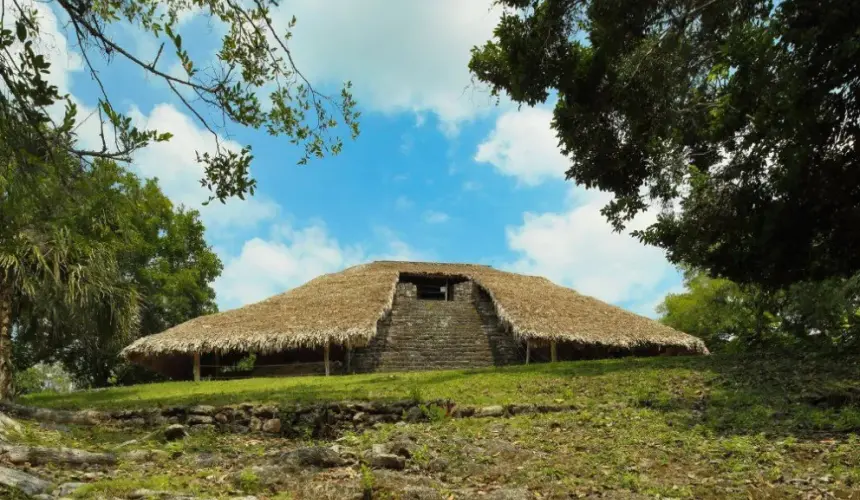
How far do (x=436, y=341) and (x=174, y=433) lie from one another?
11915 mm

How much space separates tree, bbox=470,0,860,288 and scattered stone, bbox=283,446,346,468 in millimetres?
6341

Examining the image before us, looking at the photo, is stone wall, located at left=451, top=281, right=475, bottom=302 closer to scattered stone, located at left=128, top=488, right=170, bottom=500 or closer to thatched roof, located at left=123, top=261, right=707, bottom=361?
thatched roof, located at left=123, top=261, right=707, bottom=361

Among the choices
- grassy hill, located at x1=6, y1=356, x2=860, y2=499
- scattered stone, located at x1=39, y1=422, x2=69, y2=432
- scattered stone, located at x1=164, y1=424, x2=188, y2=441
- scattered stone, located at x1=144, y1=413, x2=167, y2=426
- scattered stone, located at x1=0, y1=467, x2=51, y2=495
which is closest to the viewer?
scattered stone, located at x1=0, y1=467, x2=51, y2=495

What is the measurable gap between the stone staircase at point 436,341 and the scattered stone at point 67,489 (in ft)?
42.6

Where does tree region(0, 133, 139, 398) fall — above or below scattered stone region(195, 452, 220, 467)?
above

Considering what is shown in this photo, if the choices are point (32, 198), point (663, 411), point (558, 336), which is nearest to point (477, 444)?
point (663, 411)

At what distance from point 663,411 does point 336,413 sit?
4.20 m

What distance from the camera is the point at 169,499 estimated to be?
5.08 m

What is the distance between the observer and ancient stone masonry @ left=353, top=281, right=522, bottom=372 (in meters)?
18.7

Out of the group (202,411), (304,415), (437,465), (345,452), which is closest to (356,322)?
(202,411)

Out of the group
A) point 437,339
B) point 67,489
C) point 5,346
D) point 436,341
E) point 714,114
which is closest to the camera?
point 67,489

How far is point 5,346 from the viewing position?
12.4m

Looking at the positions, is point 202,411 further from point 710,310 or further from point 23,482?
point 710,310

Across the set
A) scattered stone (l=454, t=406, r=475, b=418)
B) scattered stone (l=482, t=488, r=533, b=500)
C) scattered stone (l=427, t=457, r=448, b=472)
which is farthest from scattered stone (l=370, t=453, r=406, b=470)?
scattered stone (l=454, t=406, r=475, b=418)
